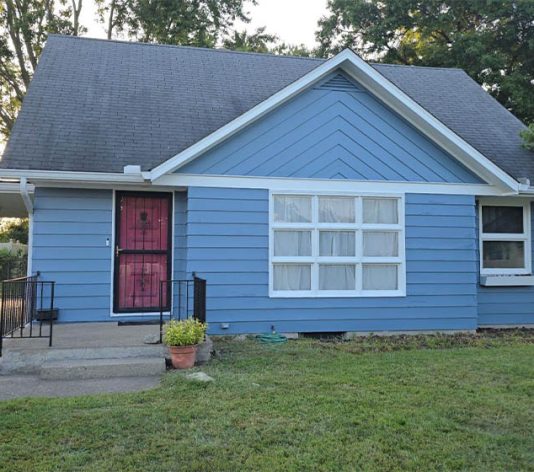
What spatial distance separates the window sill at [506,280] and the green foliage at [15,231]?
25.3 meters

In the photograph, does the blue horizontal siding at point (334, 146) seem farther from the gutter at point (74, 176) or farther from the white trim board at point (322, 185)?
the gutter at point (74, 176)

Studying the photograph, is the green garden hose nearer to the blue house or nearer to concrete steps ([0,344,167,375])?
the blue house

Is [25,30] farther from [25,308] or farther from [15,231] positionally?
[25,308]

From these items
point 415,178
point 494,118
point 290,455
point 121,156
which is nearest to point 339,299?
point 415,178

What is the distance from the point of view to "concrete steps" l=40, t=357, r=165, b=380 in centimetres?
522

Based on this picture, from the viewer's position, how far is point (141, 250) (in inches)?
300

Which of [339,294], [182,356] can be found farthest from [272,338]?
[182,356]

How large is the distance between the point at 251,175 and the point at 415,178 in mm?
2693

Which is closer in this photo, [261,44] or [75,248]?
[75,248]

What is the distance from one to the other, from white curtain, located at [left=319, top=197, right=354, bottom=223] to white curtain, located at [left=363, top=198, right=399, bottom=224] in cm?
25

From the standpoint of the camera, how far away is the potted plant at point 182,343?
552 cm

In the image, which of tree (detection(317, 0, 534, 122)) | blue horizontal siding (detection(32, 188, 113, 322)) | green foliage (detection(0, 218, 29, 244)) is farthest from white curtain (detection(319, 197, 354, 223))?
green foliage (detection(0, 218, 29, 244))

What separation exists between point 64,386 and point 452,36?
60.7 ft

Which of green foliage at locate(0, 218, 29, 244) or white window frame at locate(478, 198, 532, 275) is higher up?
green foliage at locate(0, 218, 29, 244)
